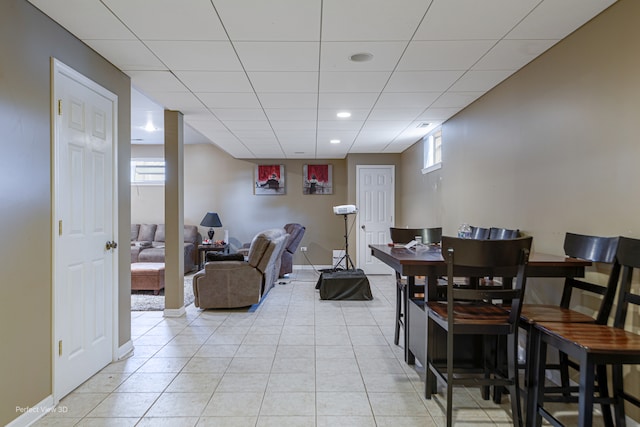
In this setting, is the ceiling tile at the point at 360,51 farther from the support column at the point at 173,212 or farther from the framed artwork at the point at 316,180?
the framed artwork at the point at 316,180

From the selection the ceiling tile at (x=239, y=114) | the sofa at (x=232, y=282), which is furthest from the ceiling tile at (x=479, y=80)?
the sofa at (x=232, y=282)

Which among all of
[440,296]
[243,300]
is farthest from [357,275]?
[440,296]

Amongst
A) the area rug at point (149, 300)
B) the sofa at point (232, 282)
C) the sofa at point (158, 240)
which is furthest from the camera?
the sofa at point (158, 240)

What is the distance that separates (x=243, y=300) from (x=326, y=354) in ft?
5.47

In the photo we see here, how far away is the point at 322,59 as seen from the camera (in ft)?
8.81

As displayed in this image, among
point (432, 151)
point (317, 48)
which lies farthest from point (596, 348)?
point (432, 151)

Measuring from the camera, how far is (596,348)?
144cm

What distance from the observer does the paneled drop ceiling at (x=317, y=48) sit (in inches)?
80.3

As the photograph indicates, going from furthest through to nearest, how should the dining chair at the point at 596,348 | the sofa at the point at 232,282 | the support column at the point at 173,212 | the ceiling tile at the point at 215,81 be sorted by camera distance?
the sofa at the point at 232,282 → the support column at the point at 173,212 → the ceiling tile at the point at 215,81 → the dining chair at the point at 596,348

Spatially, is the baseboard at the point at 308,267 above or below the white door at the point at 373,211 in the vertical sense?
below

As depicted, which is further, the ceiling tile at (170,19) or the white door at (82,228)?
the white door at (82,228)

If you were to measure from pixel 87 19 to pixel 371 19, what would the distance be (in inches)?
69.8

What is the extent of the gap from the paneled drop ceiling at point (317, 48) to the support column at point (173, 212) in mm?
333

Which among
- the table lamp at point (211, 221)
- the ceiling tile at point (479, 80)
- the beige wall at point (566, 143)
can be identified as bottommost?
the table lamp at point (211, 221)
